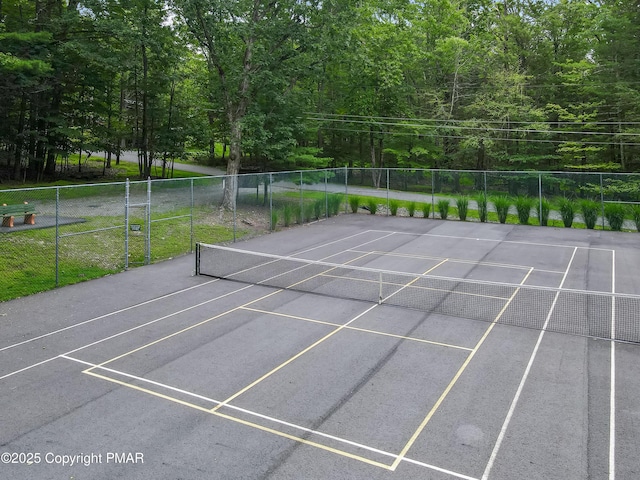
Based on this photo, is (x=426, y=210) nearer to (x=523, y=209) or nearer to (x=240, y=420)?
(x=523, y=209)

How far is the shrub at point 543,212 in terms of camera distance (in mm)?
25219

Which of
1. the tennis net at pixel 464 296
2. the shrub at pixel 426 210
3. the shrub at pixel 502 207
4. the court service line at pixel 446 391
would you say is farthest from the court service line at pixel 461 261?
the shrub at pixel 502 207

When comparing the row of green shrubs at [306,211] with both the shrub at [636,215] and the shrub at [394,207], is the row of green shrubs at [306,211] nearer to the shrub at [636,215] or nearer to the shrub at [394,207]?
the shrub at [394,207]

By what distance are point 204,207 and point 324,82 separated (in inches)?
1020

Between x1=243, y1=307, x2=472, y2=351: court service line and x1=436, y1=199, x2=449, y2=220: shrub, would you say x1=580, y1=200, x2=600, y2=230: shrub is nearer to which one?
x1=436, y1=199, x2=449, y2=220: shrub

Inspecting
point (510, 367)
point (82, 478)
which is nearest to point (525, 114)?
point (510, 367)

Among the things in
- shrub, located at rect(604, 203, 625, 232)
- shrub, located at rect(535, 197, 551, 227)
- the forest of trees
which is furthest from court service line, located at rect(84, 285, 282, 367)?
shrub, located at rect(604, 203, 625, 232)

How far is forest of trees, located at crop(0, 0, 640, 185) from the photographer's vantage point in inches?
962

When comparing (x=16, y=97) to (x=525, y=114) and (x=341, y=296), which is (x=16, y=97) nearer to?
(x=341, y=296)

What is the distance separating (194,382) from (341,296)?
5333 millimetres

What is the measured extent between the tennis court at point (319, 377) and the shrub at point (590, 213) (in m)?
10.4

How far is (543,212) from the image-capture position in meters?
25.4

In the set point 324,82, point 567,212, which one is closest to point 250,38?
point 567,212

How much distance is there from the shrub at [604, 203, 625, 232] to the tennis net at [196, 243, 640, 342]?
12829mm
